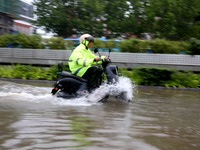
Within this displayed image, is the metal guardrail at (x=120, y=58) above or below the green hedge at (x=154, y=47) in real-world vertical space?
below

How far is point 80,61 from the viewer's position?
5594mm

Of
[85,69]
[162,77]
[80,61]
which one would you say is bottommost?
[162,77]

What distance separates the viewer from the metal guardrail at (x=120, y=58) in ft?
38.9

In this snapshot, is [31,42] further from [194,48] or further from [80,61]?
[80,61]

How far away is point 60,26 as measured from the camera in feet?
82.1

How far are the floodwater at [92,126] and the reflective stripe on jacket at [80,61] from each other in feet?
2.22

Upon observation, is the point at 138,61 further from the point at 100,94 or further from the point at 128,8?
the point at 128,8

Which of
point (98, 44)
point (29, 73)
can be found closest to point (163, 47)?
point (98, 44)

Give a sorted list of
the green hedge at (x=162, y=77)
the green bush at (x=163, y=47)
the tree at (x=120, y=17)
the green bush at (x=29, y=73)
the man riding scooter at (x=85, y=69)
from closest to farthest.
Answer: the man riding scooter at (x=85, y=69) → the green hedge at (x=162, y=77) → the green bush at (x=29, y=73) → the green bush at (x=163, y=47) → the tree at (x=120, y=17)

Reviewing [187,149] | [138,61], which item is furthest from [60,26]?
[187,149]

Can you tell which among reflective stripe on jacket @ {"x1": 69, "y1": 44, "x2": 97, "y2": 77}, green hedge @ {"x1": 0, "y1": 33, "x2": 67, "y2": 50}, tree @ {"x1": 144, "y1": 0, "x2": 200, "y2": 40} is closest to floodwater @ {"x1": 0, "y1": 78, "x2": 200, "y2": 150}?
reflective stripe on jacket @ {"x1": 69, "y1": 44, "x2": 97, "y2": 77}

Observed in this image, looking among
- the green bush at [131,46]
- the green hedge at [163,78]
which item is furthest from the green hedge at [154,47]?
the green hedge at [163,78]

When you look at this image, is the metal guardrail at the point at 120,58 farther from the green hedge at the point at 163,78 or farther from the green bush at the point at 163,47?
the green hedge at the point at 163,78

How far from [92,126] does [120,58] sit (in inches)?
343
